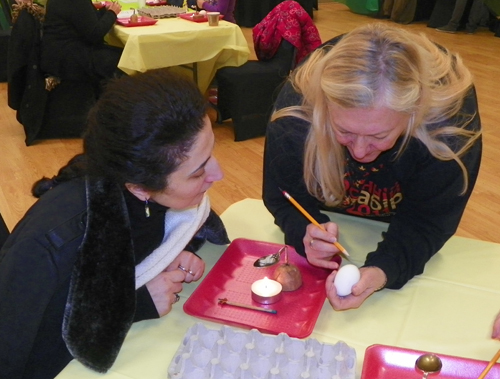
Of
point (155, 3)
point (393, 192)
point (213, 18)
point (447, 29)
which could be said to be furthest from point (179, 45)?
point (447, 29)

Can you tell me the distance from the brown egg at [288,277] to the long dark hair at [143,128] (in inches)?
13.1

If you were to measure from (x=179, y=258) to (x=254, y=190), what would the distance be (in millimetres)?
1694

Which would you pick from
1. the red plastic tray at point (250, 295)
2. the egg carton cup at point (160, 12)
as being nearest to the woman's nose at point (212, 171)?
the red plastic tray at point (250, 295)

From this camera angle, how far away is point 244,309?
114 cm

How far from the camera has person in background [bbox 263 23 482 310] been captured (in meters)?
1.10

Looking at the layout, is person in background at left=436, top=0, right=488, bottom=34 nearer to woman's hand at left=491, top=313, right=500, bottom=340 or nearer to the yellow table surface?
the yellow table surface

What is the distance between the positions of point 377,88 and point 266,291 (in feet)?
1.56

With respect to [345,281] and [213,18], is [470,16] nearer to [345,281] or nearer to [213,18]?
[213,18]

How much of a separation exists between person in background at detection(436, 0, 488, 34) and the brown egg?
600cm

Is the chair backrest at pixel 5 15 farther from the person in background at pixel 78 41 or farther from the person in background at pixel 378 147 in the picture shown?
the person in background at pixel 378 147

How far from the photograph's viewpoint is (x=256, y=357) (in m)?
0.93

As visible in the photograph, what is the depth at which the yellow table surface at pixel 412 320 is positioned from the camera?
1004 mm

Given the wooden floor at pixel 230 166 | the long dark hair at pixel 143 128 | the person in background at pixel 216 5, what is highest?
the long dark hair at pixel 143 128

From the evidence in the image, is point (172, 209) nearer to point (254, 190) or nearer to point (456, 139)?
point (456, 139)
